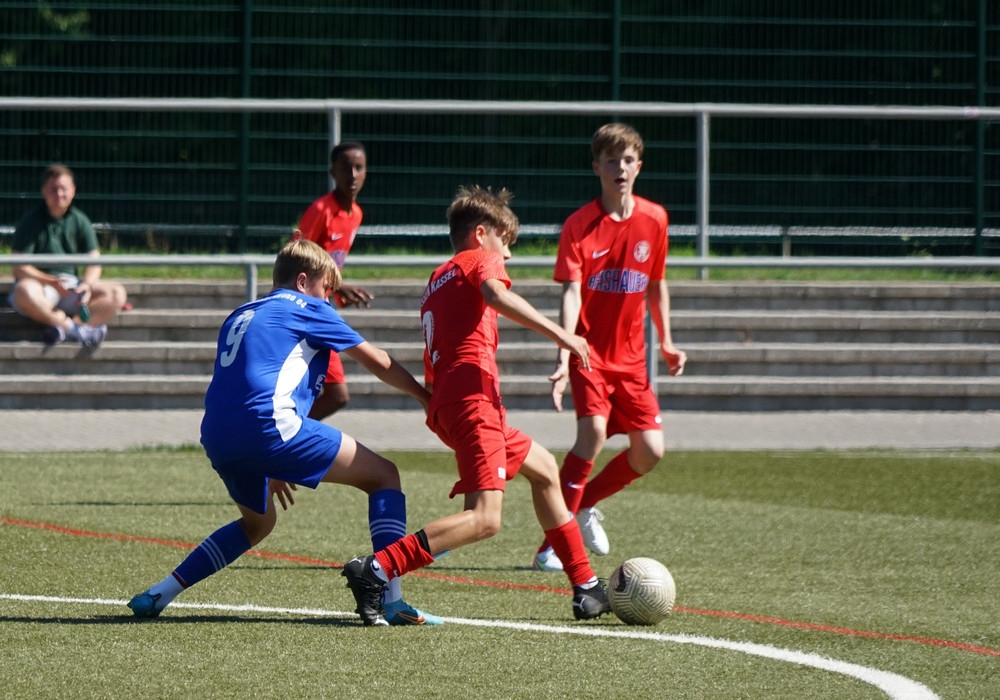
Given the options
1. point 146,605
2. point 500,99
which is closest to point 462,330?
point 146,605

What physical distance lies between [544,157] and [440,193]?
3.54 feet

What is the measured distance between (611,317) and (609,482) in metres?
0.77

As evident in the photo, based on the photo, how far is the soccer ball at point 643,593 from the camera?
5.54m

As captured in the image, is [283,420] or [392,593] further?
[392,593]

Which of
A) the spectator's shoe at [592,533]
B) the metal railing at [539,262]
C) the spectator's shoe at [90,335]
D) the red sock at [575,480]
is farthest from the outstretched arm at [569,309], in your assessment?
the spectator's shoe at [90,335]

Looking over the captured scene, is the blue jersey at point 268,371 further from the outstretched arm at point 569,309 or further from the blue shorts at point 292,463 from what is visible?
the outstretched arm at point 569,309

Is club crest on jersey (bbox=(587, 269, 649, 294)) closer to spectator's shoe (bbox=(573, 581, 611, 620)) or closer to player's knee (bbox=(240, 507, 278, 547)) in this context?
spectator's shoe (bbox=(573, 581, 611, 620))

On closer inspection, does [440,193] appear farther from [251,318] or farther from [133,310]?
[251,318]

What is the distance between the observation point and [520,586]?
6.43 metres

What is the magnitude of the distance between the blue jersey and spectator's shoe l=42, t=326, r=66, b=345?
278 inches

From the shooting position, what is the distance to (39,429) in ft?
38.2

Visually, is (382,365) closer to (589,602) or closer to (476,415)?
(476,415)

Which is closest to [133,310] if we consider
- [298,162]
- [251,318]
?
[298,162]

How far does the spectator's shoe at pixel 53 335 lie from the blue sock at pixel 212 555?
697 cm
